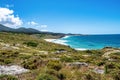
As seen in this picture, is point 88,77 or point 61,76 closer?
point 88,77

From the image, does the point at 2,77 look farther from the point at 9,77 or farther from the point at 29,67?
the point at 29,67

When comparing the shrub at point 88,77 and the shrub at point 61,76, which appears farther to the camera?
the shrub at point 61,76

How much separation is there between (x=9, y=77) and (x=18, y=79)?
58cm

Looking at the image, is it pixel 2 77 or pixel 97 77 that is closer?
pixel 2 77

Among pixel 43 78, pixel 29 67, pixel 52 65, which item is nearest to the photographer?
pixel 43 78

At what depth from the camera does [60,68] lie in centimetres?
1542

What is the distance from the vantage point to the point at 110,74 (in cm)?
1446

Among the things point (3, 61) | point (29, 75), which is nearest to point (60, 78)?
point (29, 75)

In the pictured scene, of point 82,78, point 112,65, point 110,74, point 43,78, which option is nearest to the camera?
point 43,78

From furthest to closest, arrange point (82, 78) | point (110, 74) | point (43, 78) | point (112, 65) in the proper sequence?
point (112, 65) < point (110, 74) < point (82, 78) < point (43, 78)

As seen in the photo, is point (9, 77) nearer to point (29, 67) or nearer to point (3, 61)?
point (29, 67)

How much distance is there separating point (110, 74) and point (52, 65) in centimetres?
410

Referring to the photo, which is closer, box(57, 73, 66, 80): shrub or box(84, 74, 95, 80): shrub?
box(84, 74, 95, 80): shrub

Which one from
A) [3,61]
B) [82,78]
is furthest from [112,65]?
[3,61]
